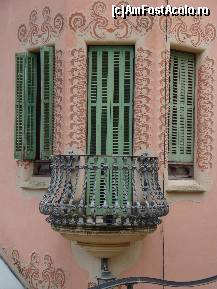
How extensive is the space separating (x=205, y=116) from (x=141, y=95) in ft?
3.74

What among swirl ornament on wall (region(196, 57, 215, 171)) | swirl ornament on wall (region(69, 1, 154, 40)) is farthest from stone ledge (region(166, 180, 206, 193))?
swirl ornament on wall (region(69, 1, 154, 40))

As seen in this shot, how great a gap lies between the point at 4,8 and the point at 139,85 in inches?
106

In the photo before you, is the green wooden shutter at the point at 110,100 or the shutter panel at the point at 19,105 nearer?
the green wooden shutter at the point at 110,100

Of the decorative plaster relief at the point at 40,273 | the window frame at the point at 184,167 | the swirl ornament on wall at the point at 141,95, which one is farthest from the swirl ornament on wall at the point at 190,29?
the decorative plaster relief at the point at 40,273

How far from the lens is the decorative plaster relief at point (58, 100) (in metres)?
8.20

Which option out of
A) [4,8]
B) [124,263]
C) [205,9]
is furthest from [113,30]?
[124,263]

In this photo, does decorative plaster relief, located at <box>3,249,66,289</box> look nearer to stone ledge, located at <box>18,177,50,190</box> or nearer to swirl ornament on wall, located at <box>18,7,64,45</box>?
stone ledge, located at <box>18,177,50,190</box>

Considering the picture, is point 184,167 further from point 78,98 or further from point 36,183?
point 36,183

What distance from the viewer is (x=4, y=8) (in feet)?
30.4

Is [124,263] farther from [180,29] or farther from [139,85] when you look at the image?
[180,29]

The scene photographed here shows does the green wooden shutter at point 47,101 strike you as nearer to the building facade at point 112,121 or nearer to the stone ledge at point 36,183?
the building facade at point 112,121

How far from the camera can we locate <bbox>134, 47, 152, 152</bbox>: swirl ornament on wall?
26.6 feet

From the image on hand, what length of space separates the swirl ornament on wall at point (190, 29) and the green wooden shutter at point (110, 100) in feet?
2.06

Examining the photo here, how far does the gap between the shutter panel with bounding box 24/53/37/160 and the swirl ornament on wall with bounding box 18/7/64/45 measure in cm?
27
